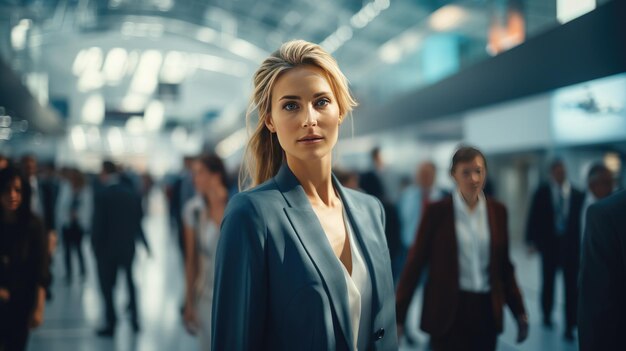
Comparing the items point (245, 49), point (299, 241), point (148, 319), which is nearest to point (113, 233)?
point (148, 319)

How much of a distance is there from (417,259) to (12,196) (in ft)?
8.92

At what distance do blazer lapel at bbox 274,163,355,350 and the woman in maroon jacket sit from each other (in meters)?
1.67

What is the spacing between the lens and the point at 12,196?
3736 millimetres

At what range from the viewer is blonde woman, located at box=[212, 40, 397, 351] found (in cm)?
156

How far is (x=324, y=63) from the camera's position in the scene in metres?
1.71

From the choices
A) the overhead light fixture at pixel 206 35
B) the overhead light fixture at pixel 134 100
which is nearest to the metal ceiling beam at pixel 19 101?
the overhead light fixture at pixel 206 35

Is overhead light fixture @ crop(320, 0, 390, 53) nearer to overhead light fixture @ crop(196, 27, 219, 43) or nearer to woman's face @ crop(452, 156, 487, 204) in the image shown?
woman's face @ crop(452, 156, 487, 204)

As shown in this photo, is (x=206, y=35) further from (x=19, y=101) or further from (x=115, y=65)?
(x=19, y=101)

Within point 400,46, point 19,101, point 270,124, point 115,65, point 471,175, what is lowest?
point 471,175

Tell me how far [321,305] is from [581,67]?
505 centimetres

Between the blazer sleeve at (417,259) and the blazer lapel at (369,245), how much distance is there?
5.06 feet

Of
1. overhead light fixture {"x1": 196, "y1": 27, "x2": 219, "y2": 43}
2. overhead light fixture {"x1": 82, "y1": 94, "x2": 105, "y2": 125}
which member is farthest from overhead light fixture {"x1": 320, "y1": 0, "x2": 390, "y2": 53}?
overhead light fixture {"x1": 82, "y1": 94, "x2": 105, "y2": 125}

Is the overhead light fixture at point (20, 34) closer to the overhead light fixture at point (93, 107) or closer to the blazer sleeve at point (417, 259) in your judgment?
the blazer sleeve at point (417, 259)

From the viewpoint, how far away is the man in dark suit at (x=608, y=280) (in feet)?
6.37
